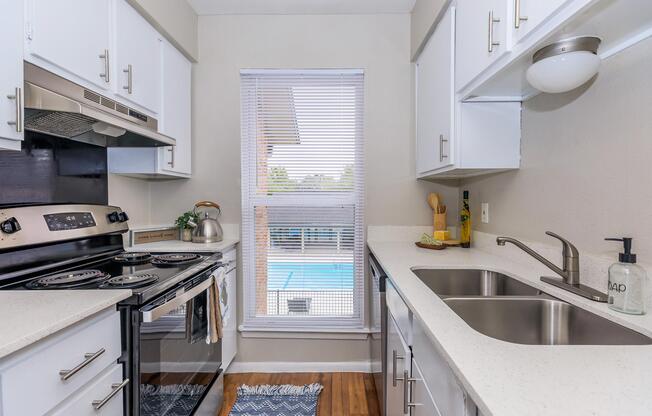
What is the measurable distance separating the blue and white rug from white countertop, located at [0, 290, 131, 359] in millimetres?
1257

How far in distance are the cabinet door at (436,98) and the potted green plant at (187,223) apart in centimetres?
158

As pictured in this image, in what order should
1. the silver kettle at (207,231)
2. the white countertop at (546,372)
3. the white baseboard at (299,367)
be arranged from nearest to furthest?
the white countertop at (546,372) < the silver kettle at (207,231) < the white baseboard at (299,367)

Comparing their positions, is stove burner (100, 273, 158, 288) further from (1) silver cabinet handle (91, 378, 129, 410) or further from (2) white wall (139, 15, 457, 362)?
(2) white wall (139, 15, 457, 362)

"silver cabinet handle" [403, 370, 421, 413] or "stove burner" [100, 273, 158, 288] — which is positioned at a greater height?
"stove burner" [100, 273, 158, 288]

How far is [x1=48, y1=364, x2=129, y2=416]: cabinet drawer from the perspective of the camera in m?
0.87

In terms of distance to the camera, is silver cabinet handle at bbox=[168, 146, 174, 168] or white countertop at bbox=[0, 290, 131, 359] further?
silver cabinet handle at bbox=[168, 146, 174, 168]

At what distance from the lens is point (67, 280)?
3.82 feet

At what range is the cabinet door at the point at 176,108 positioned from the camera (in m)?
2.01

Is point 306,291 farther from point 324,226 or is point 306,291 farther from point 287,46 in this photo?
point 287,46

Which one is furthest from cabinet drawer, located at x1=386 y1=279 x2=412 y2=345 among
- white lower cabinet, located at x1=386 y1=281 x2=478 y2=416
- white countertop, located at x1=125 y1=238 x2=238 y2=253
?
white countertop, located at x1=125 y1=238 x2=238 y2=253

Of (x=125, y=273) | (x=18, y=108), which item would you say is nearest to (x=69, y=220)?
(x=125, y=273)

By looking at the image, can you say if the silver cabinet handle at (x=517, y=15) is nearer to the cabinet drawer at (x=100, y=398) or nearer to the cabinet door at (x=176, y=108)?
the cabinet drawer at (x=100, y=398)

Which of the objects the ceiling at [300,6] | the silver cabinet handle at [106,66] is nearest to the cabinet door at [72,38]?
the silver cabinet handle at [106,66]

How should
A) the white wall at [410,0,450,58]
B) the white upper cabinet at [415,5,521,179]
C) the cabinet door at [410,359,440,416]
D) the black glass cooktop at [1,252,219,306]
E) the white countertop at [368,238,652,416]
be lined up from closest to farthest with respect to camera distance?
the white countertop at [368,238,652,416] → the cabinet door at [410,359,440,416] → the black glass cooktop at [1,252,219,306] → the white upper cabinet at [415,5,521,179] → the white wall at [410,0,450,58]
